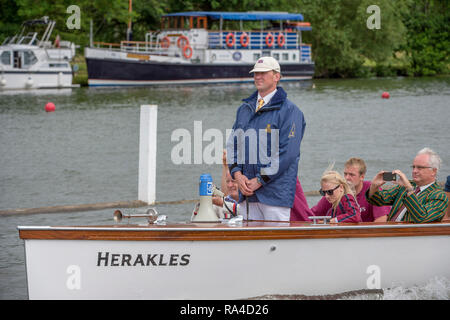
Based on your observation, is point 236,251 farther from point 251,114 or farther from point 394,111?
point 394,111

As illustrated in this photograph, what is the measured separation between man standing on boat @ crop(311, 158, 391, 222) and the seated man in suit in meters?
0.36

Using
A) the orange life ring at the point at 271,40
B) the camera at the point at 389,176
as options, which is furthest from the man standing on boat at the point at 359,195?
the orange life ring at the point at 271,40

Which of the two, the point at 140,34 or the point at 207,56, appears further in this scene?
the point at 140,34

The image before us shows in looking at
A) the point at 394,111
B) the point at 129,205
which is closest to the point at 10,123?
the point at 394,111

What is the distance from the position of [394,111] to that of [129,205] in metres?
19.1

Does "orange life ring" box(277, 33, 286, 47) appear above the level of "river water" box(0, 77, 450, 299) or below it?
above

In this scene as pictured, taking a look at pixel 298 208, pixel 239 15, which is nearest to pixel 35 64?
pixel 239 15

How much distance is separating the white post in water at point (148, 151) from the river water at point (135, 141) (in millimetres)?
495

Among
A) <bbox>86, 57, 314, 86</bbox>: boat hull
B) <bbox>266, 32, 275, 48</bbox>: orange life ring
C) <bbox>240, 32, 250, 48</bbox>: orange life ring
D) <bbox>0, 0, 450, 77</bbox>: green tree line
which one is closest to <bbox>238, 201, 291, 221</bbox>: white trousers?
<bbox>86, 57, 314, 86</bbox>: boat hull

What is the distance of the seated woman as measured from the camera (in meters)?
6.74

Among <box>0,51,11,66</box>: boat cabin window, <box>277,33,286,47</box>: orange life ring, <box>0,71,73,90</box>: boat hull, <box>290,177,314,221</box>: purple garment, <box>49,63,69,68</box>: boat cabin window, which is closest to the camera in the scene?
<box>290,177,314,221</box>: purple garment

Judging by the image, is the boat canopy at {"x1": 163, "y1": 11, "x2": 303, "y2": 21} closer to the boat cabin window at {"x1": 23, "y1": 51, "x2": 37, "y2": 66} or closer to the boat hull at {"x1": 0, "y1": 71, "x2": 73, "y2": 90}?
the boat hull at {"x1": 0, "y1": 71, "x2": 73, "y2": 90}

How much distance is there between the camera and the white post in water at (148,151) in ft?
39.9

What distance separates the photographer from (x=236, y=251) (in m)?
6.42
